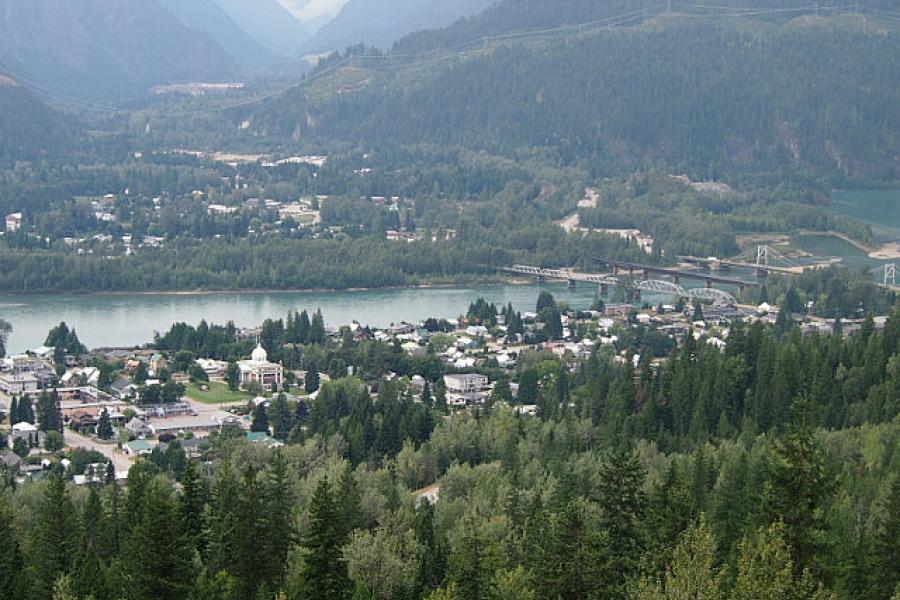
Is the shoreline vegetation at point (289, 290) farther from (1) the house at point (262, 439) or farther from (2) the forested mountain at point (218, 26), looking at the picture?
(2) the forested mountain at point (218, 26)

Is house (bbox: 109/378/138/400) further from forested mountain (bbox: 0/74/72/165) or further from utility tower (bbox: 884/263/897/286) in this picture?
forested mountain (bbox: 0/74/72/165)

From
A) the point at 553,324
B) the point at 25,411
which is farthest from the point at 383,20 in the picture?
the point at 25,411

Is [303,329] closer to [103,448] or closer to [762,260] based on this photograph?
[103,448]

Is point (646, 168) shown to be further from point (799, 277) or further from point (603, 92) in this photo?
point (799, 277)

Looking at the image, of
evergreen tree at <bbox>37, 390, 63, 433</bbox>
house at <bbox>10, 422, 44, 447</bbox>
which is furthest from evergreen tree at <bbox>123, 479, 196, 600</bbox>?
evergreen tree at <bbox>37, 390, 63, 433</bbox>

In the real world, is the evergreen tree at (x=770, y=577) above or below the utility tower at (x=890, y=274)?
below

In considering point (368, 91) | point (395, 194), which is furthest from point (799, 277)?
point (368, 91)

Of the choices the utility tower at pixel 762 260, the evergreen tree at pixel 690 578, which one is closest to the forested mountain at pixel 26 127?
the utility tower at pixel 762 260
